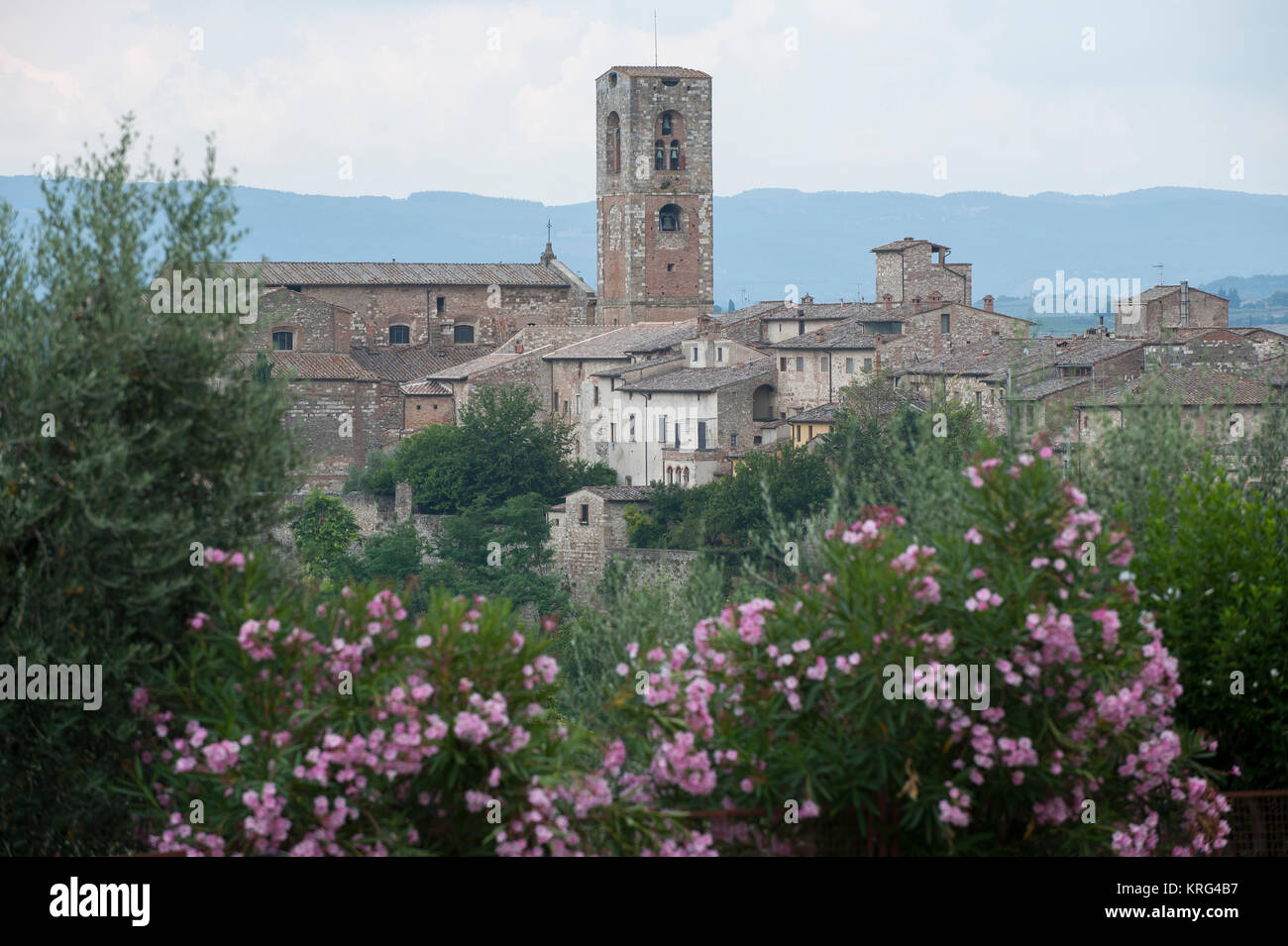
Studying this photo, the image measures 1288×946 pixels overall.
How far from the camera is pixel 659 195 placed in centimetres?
6494

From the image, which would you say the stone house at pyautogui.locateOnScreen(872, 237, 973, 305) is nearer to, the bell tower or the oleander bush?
the bell tower

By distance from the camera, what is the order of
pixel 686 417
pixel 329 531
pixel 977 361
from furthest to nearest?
pixel 329 531 < pixel 686 417 < pixel 977 361

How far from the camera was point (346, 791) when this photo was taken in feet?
20.7

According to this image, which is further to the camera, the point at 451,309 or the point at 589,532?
the point at 451,309

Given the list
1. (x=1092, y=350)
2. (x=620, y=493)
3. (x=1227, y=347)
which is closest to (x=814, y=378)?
(x=620, y=493)

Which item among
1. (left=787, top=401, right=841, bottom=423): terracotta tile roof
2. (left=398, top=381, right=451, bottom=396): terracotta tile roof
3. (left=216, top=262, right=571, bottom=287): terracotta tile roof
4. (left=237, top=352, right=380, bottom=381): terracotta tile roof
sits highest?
(left=216, top=262, right=571, bottom=287): terracotta tile roof

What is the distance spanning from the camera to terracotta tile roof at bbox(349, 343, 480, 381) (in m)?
56.8

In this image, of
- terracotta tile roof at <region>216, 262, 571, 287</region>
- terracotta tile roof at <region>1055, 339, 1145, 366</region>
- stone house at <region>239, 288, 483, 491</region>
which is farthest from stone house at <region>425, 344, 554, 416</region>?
terracotta tile roof at <region>1055, 339, 1145, 366</region>

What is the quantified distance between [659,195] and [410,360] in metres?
12.3

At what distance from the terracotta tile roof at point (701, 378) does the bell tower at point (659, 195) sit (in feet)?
51.7

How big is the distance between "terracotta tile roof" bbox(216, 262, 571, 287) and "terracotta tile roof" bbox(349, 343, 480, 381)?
234 centimetres

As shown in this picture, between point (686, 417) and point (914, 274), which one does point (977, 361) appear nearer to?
point (686, 417)

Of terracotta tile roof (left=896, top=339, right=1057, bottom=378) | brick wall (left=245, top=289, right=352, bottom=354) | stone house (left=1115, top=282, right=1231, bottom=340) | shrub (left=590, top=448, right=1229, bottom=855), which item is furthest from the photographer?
brick wall (left=245, top=289, right=352, bottom=354)
